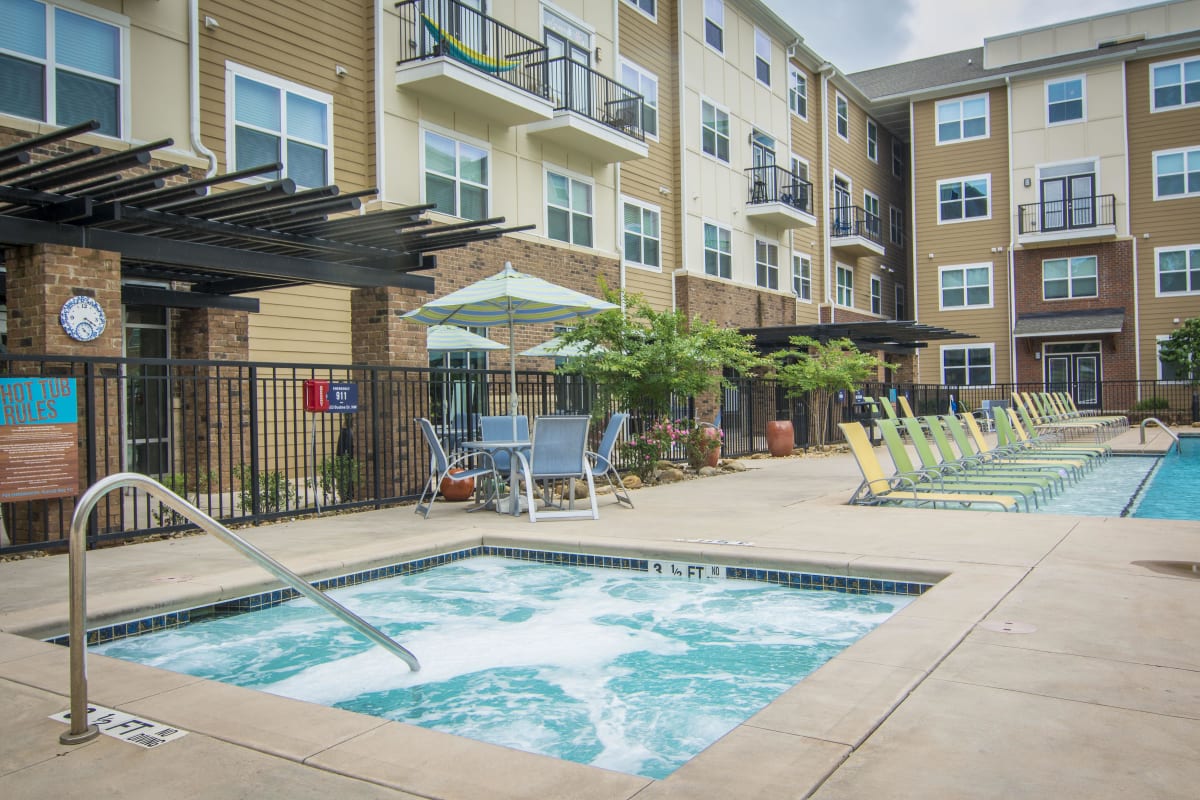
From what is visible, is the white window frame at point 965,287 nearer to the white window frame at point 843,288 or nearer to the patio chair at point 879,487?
the white window frame at point 843,288

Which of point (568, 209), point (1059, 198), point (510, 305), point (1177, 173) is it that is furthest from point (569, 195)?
point (1177, 173)

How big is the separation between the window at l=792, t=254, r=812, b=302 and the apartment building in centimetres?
699

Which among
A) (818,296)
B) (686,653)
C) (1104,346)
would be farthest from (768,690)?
(1104,346)

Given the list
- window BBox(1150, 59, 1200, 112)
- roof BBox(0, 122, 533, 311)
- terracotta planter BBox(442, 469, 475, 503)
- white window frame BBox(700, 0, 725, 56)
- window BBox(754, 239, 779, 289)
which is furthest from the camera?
window BBox(1150, 59, 1200, 112)

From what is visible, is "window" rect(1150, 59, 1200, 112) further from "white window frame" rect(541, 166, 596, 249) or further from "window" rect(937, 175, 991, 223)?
"white window frame" rect(541, 166, 596, 249)

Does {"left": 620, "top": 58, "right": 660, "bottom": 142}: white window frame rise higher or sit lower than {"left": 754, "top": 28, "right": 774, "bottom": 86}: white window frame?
lower

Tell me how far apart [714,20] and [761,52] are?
296 cm

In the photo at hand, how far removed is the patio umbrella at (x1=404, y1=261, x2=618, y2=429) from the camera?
30.8 ft

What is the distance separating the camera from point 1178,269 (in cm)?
2853

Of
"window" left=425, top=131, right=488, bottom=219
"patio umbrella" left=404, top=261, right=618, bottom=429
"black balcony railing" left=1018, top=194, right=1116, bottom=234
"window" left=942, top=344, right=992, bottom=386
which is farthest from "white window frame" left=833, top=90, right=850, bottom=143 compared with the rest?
"patio umbrella" left=404, top=261, right=618, bottom=429

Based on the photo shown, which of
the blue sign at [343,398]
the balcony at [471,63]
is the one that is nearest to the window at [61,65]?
the blue sign at [343,398]

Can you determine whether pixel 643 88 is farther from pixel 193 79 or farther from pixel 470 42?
pixel 193 79

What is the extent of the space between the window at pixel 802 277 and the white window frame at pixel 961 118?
8.87 metres

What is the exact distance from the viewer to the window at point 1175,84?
28250 mm
